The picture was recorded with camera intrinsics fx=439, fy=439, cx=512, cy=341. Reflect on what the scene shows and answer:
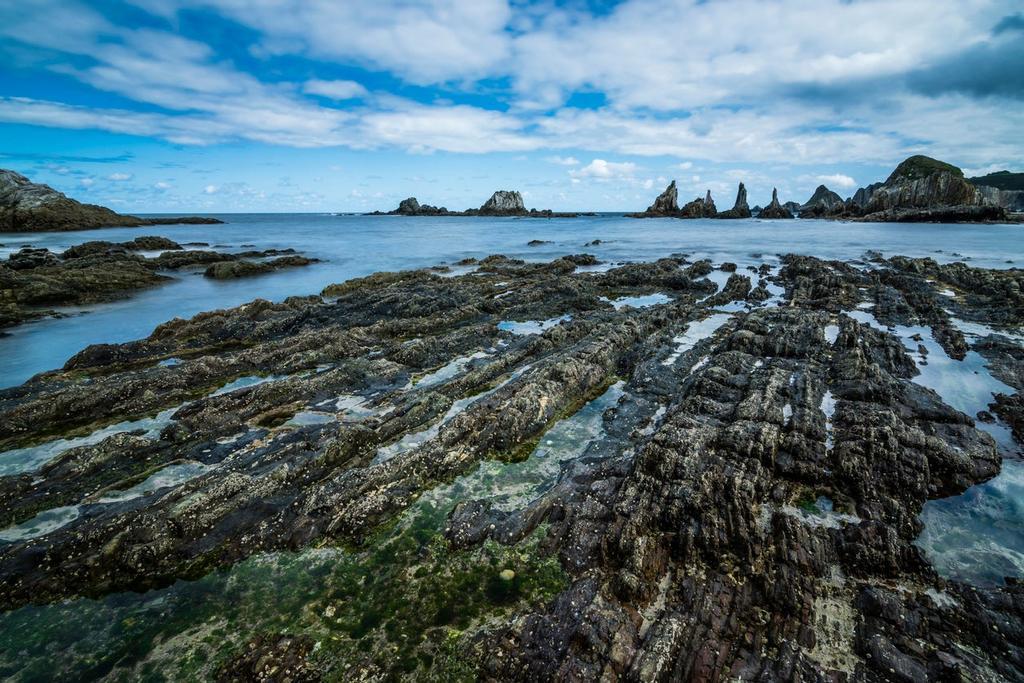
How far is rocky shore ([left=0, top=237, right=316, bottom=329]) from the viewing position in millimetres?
32062

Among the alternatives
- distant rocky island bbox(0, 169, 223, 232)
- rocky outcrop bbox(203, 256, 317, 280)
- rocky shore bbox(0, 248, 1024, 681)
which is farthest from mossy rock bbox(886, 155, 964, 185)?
distant rocky island bbox(0, 169, 223, 232)

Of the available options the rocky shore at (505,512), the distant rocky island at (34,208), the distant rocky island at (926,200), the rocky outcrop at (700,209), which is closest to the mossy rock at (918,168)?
the distant rocky island at (926,200)

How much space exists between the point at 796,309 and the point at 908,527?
18.3 metres

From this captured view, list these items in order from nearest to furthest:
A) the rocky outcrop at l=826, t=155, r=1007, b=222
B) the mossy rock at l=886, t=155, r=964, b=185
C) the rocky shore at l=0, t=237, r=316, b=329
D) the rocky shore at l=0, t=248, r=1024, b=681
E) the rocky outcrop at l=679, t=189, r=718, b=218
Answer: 1. the rocky shore at l=0, t=248, r=1024, b=681
2. the rocky shore at l=0, t=237, r=316, b=329
3. the rocky outcrop at l=826, t=155, r=1007, b=222
4. the mossy rock at l=886, t=155, r=964, b=185
5. the rocky outcrop at l=679, t=189, r=718, b=218

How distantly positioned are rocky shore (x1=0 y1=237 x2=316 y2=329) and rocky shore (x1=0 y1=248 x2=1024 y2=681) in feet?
72.1

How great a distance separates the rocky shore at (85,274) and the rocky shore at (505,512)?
22.0 metres

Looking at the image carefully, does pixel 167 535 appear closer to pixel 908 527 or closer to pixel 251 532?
pixel 251 532

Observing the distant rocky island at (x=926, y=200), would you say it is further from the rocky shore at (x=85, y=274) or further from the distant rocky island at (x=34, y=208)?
the distant rocky island at (x=34, y=208)

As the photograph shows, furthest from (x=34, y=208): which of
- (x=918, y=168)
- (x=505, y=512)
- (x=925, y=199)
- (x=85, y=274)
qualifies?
(x=918, y=168)

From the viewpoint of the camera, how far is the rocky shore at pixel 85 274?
105 feet

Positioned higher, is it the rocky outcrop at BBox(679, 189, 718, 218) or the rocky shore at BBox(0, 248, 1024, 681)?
the rocky outcrop at BBox(679, 189, 718, 218)

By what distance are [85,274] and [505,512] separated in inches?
1893

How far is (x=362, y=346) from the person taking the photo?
68.1 feet

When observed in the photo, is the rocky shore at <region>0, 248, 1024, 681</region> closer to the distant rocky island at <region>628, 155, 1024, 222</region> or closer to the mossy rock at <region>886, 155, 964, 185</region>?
the distant rocky island at <region>628, 155, 1024, 222</region>
